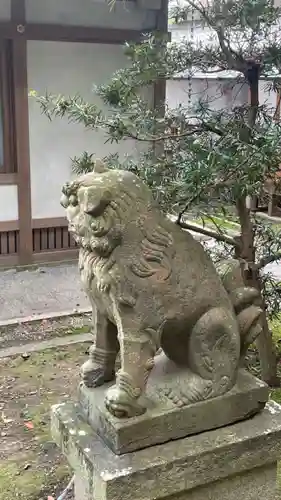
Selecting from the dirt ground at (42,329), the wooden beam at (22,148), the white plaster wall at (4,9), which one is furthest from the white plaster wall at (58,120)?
the dirt ground at (42,329)

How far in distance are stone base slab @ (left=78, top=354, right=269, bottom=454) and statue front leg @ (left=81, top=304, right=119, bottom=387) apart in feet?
0.13

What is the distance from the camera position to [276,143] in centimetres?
248

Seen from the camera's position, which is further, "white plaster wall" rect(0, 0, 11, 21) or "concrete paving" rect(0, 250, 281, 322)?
"white plaster wall" rect(0, 0, 11, 21)

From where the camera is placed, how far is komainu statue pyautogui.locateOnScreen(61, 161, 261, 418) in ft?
6.02

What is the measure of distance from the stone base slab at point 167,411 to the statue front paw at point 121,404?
23 mm

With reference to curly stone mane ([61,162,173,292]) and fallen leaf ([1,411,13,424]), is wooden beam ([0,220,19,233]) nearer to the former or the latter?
fallen leaf ([1,411,13,424])

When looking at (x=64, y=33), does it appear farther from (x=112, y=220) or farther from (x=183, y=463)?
(x=183, y=463)

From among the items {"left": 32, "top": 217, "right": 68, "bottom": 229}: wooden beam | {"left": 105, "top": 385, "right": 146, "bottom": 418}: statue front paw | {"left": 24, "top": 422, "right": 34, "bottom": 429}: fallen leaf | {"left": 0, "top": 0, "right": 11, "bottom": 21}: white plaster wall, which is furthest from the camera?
{"left": 32, "top": 217, "right": 68, "bottom": 229}: wooden beam

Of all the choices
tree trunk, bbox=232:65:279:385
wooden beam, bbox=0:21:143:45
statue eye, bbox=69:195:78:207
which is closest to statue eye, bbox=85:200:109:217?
statue eye, bbox=69:195:78:207

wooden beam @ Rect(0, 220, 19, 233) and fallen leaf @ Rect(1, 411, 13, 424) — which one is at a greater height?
wooden beam @ Rect(0, 220, 19, 233)

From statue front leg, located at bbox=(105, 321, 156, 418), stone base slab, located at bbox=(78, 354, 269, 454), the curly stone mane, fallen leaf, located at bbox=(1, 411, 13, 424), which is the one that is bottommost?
fallen leaf, located at bbox=(1, 411, 13, 424)

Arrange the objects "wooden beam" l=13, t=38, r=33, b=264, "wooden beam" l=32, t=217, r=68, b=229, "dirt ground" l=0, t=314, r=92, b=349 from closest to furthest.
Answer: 1. "dirt ground" l=0, t=314, r=92, b=349
2. "wooden beam" l=13, t=38, r=33, b=264
3. "wooden beam" l=32, t=217, r=68, b=229

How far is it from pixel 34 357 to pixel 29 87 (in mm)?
3304

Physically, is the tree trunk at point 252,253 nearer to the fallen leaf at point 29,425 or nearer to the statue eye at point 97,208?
the statue eye at point 97,208
